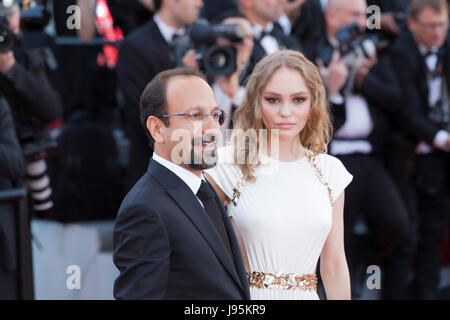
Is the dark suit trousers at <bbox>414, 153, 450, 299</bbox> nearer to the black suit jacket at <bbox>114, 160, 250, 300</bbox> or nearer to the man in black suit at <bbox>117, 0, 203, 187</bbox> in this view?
→ the man in black suit at <bbox>117, 0, 203, 187</bbox>

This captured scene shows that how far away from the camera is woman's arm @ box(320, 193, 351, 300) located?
2225 mm

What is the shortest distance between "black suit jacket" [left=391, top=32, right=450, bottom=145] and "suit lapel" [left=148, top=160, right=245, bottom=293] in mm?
2900

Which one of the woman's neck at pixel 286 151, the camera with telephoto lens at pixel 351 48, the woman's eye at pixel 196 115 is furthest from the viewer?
the camera with telephoto lens at pixel 351 48

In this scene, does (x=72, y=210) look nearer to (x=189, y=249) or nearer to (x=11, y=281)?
(x=11, y=281)

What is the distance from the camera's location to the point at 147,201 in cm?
176

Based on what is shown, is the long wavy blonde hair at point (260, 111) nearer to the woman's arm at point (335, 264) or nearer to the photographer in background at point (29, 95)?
the woman's arm at point (335, 264)

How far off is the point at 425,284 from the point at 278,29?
1970mm

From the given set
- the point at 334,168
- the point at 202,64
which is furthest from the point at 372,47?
the point at 334,168

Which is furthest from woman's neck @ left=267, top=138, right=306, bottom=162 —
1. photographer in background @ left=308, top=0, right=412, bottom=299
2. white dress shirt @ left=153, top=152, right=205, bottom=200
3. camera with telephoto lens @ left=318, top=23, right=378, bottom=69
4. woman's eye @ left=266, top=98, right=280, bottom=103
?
camera with telephoto lens @ left=318, top=23, right=378, bottom=69

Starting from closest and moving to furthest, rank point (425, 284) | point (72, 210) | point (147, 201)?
point (147, 201) < point (72, 210) < point (425, 284)

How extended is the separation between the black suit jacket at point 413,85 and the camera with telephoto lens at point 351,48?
0.49 meters

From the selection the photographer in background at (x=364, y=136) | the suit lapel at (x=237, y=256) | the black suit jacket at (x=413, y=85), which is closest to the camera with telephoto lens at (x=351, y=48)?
the photographer in background at (x=364, y=136)

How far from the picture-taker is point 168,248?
173 cm

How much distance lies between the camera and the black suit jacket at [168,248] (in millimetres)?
1709
